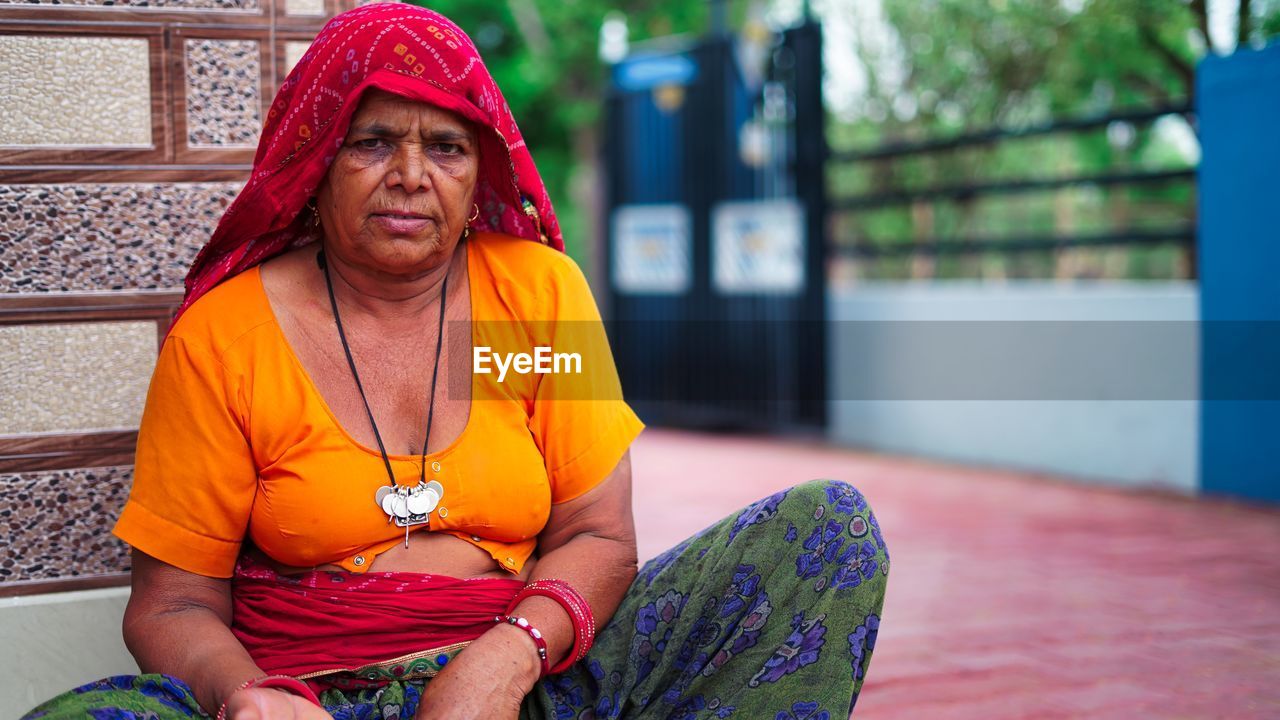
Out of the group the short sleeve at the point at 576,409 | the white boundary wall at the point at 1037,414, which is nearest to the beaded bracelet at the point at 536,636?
the short sleeve at the point at 576,409

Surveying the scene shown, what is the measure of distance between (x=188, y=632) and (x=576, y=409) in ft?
2.31

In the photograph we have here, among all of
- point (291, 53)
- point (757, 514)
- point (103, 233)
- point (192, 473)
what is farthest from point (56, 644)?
point (757, 514)

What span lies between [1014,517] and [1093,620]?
6.21ft

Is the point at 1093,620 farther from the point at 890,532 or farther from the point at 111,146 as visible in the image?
the point at 111,146

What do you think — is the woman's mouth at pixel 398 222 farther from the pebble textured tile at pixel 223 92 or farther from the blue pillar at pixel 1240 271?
the blue pillar at pixel 1240 271

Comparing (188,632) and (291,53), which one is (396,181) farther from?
(291,53)

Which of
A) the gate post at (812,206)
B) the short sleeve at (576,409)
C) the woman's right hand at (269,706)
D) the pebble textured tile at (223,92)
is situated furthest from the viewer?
the gate post at (812,206)

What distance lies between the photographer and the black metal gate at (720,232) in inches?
352

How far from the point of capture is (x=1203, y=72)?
6457 mm

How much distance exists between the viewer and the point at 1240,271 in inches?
248

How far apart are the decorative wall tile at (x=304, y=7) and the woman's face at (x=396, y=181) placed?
2.85 feet

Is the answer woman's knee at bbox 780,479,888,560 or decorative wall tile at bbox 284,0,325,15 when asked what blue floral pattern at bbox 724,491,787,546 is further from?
decorative wall tile at bbox 284,0,325,15

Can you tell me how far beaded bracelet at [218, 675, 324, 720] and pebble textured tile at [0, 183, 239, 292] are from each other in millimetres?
1189

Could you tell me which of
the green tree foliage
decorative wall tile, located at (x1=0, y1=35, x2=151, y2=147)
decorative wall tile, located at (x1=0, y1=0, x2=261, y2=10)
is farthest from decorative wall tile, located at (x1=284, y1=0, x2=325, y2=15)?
the green tree foliage
